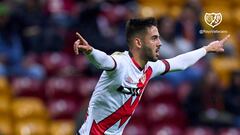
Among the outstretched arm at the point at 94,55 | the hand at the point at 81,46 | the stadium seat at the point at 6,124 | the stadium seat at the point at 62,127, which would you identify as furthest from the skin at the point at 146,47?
the stadium seat at the point at 6,124

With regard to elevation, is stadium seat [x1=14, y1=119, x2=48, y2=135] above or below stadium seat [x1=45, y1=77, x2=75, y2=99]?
below

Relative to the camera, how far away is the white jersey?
29.6ft

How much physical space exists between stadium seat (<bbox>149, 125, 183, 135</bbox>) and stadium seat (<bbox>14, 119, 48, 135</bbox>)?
4.95 ft

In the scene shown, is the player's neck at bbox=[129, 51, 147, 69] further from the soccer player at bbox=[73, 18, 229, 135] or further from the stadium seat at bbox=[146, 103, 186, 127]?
the stadium seat at bbox=[146, 103, 186, 127]

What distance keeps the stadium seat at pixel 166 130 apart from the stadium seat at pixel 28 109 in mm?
1543

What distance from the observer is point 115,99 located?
29.8 ft

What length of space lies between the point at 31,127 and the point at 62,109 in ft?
1.68

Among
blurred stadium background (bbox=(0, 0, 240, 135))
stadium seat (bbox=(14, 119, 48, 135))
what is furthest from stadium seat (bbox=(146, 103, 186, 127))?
stadium seat (bbox=(14, 119, 48, 135))

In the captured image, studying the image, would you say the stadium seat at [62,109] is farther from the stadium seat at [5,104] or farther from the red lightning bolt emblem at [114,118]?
the red lightning bolt emblem at [114,118]

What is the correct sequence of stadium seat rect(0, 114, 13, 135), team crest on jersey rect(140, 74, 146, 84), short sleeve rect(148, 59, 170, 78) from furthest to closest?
1. stadium seat rect(0, 114, 13, 135)
2. short sleeve rect(148, 59, 170, 78)
3. team crest on jersey rect(140, 74, 146, 84)

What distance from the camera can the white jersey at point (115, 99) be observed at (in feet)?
29.6

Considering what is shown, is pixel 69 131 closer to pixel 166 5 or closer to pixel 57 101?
pixel 57 101

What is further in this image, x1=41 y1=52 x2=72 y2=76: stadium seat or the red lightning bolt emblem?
x1=41 y1=52 x2=72 y2=76: stadium seat

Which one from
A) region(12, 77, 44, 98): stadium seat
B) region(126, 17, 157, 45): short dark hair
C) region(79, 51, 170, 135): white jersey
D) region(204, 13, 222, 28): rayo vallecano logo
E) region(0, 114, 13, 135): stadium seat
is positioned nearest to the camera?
region(79, 51, 170, 135): white jersey
